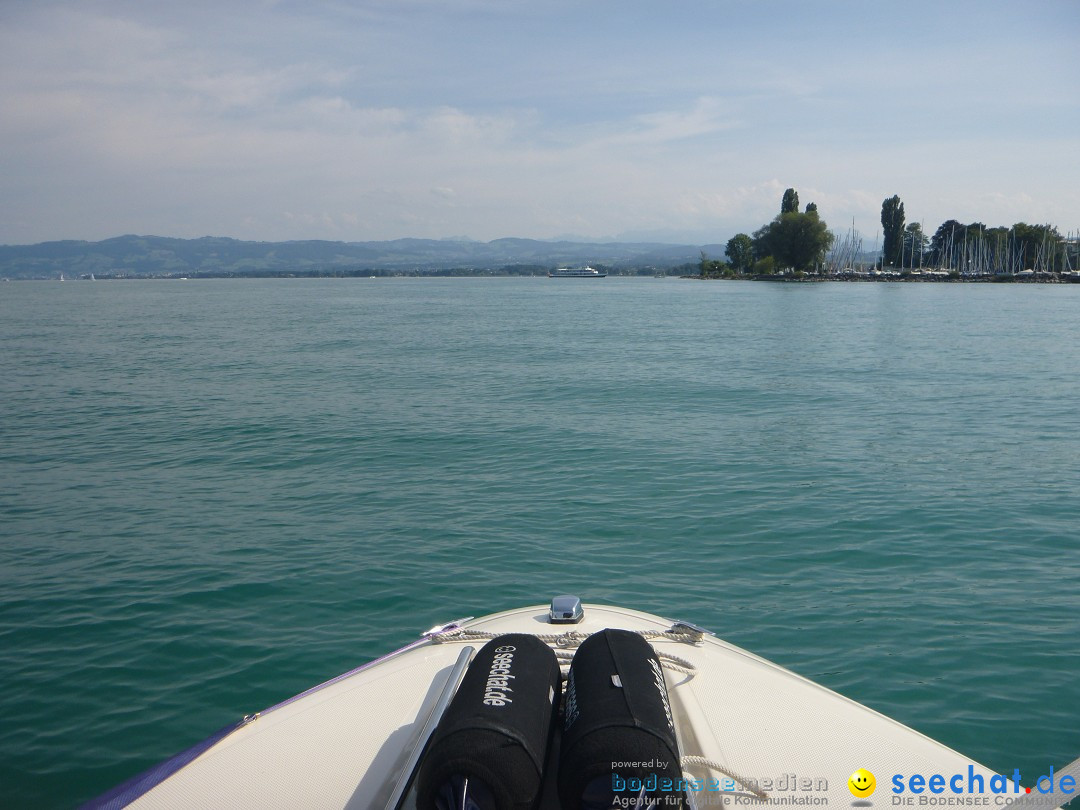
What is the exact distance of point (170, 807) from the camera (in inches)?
131

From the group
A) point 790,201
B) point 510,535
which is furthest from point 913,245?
point 510,535

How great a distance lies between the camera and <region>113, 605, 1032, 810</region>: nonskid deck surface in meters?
3.26

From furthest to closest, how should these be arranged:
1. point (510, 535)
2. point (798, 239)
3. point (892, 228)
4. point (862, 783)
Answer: point (892, 228) < point (798, 239) < point (510, 535) < point (862, 783)

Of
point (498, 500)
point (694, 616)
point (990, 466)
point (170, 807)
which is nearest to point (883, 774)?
point (170, 807)

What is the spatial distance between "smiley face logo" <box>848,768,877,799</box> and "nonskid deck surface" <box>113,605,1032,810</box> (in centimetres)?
2

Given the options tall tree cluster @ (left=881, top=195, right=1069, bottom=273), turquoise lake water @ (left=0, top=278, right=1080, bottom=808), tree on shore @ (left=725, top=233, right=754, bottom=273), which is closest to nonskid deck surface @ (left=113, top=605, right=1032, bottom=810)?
turquoise lake water @ (left=0, top=278, right=1080, bottom=808)

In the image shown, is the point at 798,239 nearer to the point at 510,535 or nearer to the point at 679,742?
the point at 510,535

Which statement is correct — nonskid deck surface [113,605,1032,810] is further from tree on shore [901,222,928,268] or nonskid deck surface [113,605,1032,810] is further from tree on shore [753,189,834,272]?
tree on shore [901,222,928,268]

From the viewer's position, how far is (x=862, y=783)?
10.8 feet

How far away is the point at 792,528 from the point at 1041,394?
14.7 metres

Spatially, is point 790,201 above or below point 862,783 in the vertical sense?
above

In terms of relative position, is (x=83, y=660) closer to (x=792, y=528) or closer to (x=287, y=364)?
(x=792, y=528)

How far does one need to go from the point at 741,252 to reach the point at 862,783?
172273 mm

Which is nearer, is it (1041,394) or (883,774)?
(883,774)
